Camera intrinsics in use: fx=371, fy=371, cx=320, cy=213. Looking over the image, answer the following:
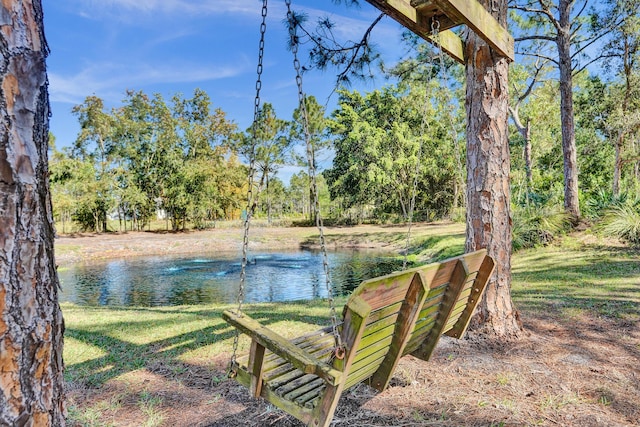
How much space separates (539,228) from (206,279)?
919 centimetres

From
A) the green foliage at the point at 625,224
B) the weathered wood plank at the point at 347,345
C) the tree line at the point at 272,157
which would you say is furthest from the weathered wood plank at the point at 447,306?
the tree line at the point at 272,157

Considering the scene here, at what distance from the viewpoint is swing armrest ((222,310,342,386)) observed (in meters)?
1.56

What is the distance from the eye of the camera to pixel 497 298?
11.2ft

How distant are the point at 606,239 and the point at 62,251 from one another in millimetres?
19548

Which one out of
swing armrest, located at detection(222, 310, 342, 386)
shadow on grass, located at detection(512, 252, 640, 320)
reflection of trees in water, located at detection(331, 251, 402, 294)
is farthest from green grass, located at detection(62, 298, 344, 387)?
reflection of trees in water, located at detection(331, 251, 402, 294)

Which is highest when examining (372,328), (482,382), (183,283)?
(372,328)

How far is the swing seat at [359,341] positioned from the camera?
1.56m

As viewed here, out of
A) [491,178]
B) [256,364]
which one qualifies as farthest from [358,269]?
[256,364]

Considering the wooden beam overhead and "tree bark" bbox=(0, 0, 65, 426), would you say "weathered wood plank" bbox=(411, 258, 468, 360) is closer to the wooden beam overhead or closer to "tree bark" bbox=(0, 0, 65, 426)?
the wooden beam overhead

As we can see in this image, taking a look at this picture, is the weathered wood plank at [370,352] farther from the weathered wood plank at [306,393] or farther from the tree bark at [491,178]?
the tree bark at [491,178]

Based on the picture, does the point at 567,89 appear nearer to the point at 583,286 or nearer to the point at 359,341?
the point at 583,286

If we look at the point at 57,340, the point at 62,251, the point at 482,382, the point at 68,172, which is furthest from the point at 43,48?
the point at 68,172

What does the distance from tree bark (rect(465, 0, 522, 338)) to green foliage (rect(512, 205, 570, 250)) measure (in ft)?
22.1

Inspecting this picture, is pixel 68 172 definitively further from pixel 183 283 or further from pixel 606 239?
pixel 606 239
